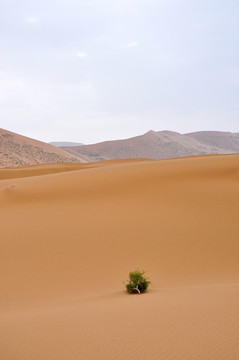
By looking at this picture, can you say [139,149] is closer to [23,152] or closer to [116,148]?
[116,148]

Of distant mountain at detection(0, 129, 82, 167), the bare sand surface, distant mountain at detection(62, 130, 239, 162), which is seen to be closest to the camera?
the bare sand surface

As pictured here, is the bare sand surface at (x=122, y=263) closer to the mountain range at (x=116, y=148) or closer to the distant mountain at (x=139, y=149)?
the mountain range at (x=116, y=148)

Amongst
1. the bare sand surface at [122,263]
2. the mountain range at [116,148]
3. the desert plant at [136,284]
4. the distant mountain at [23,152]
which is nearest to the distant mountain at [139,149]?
the mountain range at [116,148]

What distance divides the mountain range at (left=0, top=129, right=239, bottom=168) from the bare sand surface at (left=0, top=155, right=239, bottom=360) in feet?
122

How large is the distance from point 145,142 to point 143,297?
9938cm

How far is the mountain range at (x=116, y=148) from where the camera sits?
57438 mm

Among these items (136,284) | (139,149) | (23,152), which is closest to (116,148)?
(139,149)

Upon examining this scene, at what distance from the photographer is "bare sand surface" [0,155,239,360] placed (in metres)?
3.72

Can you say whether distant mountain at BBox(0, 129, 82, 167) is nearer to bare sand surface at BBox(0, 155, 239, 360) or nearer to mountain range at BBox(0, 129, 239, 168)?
mountain range at BBox(0, 129, 239, 168)

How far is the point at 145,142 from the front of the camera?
104 m

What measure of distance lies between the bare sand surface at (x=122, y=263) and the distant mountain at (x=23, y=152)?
37.2 m

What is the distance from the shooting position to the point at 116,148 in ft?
328

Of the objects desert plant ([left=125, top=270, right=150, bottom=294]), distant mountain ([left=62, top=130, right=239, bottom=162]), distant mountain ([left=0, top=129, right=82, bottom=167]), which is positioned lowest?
desert plant ([left=125, top=270, right=150, bottom=294])

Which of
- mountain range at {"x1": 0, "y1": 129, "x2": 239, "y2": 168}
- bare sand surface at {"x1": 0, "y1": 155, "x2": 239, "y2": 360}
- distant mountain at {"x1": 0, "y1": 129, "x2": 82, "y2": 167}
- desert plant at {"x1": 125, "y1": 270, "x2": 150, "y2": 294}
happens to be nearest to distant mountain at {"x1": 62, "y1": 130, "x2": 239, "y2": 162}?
mountain range at {"x1": 0, "y1": 129, "x2": 239, "y2": 168}
